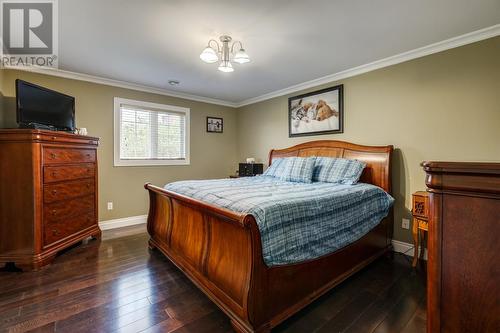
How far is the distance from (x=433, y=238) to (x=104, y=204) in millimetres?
4295

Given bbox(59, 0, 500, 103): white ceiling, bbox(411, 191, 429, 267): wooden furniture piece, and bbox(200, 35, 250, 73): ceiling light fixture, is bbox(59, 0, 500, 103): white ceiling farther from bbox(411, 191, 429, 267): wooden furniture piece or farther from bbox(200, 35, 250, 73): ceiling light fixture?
bbox(411, 191, 429, 267): wooden furniture piece

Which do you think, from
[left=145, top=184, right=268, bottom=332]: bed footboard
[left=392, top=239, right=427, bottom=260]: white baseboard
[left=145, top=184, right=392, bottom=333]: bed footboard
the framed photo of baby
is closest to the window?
[left=145, top=184, right=268, bottom=332]: bed footboard

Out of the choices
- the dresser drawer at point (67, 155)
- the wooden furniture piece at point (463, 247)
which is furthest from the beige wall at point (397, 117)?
the wooden furniture piece at point (463, 247)

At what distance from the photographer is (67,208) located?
2.87 metres

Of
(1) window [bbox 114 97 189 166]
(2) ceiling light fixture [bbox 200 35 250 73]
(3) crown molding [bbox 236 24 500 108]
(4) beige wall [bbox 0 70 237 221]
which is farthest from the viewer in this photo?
(1) window [bbox 114 97 189 166]

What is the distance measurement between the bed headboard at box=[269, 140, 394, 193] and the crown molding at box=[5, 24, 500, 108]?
3.23 ft

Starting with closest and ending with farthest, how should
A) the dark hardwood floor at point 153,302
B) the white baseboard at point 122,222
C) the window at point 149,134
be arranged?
the dark hardwood floor at point 153,302 → the white baseboard at point 122,222 → the window at point 149,134

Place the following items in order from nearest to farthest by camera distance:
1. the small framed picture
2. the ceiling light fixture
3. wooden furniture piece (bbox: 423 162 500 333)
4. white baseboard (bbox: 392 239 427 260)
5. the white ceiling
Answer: wooden furniture piece (bbox: 423 162 500 333) < the white ceiling < the ceiling light fixture < white baseboard (bbox: 392 239 427 260) < the small framed picture

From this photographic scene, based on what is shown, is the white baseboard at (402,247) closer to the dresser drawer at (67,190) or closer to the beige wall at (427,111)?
the beige wall at (427,111)

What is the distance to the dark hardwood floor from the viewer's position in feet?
5.41

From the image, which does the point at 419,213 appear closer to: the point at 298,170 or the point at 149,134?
the point at 298,170

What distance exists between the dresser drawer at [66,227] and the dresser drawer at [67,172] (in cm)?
49

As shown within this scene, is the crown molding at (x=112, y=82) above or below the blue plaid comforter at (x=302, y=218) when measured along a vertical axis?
above

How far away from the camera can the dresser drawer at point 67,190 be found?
2624 mm
